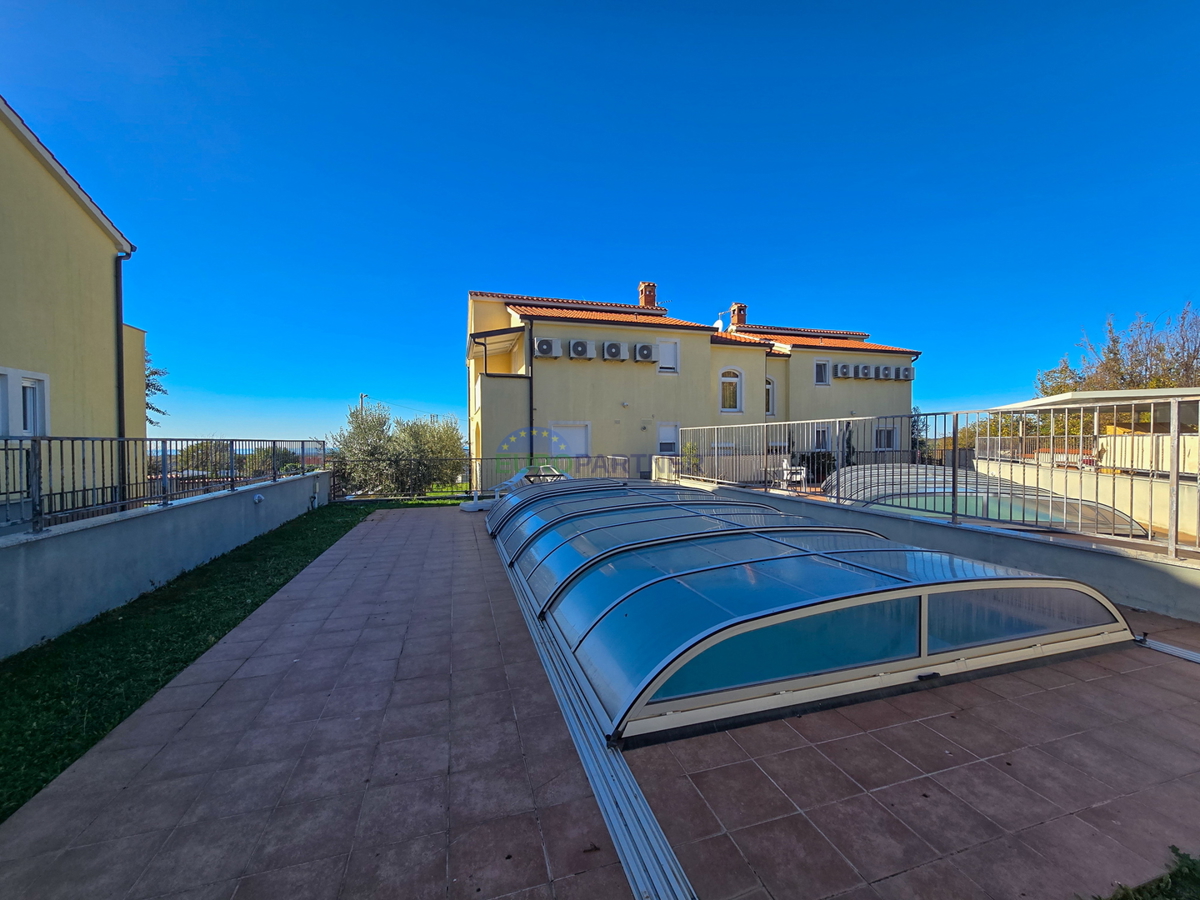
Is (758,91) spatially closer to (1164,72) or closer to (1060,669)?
(1164,72)

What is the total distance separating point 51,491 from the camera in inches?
187

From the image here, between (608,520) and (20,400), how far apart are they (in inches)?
372

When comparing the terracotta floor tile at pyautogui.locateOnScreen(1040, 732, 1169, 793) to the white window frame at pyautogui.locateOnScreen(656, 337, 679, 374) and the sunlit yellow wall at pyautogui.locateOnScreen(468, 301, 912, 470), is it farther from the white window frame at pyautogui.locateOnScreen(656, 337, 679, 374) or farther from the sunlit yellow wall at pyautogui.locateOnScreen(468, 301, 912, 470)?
the white window frame at pyautogui.locateOnScreen(656, 337, 679, 374)

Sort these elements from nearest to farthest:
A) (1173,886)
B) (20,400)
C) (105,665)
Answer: (1173,886) < (105,665) < (20,400)

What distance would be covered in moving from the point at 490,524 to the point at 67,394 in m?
7.80

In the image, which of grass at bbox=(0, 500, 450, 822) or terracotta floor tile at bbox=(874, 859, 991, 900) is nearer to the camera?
terracotta floor tile at bbox=(874, 859, 991, 900)

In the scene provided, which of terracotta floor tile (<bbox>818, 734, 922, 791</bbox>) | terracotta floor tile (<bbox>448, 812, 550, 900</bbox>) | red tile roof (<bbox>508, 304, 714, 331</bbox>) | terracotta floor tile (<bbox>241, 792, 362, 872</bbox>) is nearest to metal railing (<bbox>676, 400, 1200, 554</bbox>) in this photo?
terracotta floor tile (<bbox>818, 734, 922, 791</bbox>)

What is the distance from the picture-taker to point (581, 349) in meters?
17.6

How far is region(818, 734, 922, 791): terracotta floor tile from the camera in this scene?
7.90 ft

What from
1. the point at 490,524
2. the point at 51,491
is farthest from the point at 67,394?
the point at 490,524

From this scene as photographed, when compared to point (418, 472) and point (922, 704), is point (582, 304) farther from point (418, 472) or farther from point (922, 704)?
point (922, 704)

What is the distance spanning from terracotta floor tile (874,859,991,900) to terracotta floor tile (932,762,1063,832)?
0.45 metres

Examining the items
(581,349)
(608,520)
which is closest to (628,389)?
(581,349)

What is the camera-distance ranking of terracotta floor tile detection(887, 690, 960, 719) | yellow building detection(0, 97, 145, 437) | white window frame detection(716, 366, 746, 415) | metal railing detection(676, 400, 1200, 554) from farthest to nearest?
white window frame detection(716, 366, 746, 415) → yellow building detection(0, 97, 145, 437) → metal railing detection(676, 400, 1200, 554) → terracotta floor tile detection(887, 690, 960, 719)
